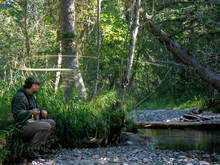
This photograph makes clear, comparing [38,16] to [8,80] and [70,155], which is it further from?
[70,155]

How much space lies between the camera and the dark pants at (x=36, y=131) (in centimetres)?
459

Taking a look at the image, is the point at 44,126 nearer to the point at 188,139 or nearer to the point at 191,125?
the point at 188,139

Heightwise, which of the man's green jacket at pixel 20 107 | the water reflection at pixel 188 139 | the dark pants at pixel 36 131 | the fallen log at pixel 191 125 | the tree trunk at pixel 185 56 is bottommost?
the water reflection at pixel 188 139

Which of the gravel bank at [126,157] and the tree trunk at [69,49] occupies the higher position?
the tree trunk at [69,49]

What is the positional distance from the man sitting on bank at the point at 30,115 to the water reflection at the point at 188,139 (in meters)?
2.90

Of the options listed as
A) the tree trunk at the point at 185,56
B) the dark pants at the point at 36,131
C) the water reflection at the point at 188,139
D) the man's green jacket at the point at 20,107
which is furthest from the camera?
the tree trunk at the point at 185,56

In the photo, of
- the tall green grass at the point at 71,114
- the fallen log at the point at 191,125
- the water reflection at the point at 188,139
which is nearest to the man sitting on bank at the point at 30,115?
the tall green grass at the point at 71,114

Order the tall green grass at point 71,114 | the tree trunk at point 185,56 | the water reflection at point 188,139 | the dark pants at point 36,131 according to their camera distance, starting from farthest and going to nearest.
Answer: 1. the tree trunk at point 185,56
2. the water reflection at point 188,139
3. the tall green grass at point 71,114
4. the dark pants at point 36,131

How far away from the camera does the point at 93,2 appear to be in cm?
967

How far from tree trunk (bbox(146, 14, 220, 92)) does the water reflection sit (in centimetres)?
220

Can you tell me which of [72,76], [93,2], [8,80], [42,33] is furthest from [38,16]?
[8,80]

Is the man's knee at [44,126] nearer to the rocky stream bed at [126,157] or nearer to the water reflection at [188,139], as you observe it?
the rocky stream bed at [126,157]

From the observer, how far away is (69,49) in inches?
318

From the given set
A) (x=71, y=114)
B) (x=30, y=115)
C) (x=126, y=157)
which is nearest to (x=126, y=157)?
(x=126, y=157)
